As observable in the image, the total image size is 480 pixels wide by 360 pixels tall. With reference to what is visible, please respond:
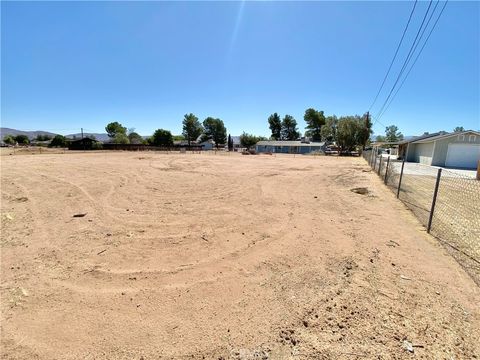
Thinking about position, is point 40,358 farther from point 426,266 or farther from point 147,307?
point 426,266

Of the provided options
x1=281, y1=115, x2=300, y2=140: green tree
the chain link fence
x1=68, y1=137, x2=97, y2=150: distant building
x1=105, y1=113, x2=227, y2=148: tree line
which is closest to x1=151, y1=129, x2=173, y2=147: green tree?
x1=105, y1=113, x2=227, y2=148: tree line

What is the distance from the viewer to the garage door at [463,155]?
2189 cm

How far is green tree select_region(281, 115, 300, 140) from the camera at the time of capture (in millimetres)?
87250

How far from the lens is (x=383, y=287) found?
316 cm

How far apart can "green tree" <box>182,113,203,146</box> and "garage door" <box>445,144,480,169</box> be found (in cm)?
7121

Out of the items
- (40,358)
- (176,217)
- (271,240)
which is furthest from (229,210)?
(40,358)

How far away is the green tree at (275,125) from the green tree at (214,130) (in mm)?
16859

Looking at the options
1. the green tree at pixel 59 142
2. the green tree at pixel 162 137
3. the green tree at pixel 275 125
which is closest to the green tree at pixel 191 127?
the green tree at pixel 162 137

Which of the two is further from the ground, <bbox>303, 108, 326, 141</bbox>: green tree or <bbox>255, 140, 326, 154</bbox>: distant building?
<bbox>303, 108, 326, 141</bbox>: green tree

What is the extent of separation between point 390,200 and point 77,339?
348 inches

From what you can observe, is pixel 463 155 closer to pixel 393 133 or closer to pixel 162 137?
pixel 162 137

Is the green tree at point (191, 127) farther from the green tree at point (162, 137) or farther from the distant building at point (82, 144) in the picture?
the distant building at point (82, 144)

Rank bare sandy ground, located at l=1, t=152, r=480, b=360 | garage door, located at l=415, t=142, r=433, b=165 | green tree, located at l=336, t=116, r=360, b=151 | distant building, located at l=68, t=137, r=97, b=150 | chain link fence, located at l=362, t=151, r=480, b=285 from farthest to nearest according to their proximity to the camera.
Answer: distant building, located at l=68, t=137, r=97, b=150 < green tree, located at l=336, t=116, r=360, b=151 < garage door, located at l=415, t=142, r=433, b=165 < chain link fence, located at l=362, t=151, r=480, b=285 < bare sandy ground, located at l=1, t=152, r=480, b=360

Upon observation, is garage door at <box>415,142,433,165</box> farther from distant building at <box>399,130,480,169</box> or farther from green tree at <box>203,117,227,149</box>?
green tree at <box>203,117,227,149</box>
